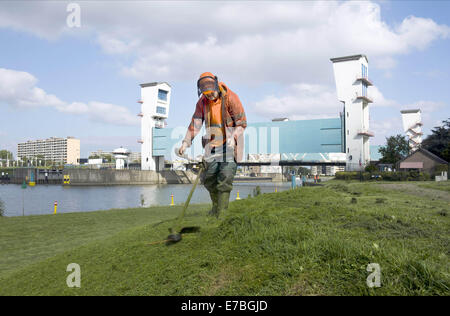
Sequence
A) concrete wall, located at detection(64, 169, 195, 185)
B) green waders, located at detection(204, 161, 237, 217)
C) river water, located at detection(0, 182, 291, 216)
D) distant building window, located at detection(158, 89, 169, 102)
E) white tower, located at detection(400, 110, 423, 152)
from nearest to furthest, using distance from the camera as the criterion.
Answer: green waders, located at detection(204, 161, 237, 217) < river water, located at detection(0, 182, 291, 216) < distant building window, located at detection(158, 89, 169, 102) < concrete wall, located at detection(64, 169, 195, 185) < white tower, located at detection(400, 110, 423, 152)

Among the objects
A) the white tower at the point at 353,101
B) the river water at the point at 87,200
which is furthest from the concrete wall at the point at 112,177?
the white tower at the point at 353,101

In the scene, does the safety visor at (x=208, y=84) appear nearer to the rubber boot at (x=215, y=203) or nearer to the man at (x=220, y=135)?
the man at (x=220, y=135)

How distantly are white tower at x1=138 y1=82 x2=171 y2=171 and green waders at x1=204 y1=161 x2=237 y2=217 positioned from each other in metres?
76.0

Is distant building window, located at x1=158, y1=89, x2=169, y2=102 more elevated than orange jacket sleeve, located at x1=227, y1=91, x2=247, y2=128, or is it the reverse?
distant building window, located at x1=158, y1=89, x2=169, y2=102

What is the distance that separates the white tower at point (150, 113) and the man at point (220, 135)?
75823 mm

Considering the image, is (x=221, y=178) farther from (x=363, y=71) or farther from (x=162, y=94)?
(x=162, y=94)

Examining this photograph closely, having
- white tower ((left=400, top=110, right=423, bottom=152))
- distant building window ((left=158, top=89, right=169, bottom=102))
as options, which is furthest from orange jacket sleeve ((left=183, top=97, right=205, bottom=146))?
white tower ((left=400, top=110, right=423, bottom=152))

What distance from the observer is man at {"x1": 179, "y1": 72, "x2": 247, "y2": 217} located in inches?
254

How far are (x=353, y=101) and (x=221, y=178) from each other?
56.5 meters

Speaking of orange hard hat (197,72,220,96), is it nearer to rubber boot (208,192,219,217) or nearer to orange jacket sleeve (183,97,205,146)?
orange jacket sleeve (183,97,205,146)

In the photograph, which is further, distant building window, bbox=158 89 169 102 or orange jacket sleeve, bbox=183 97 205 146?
distant building window, bbox=158 89 169 102

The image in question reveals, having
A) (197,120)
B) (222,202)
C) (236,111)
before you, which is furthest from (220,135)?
(222,202)

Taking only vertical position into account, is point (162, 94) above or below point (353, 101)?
above

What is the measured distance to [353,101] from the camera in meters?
57.5
